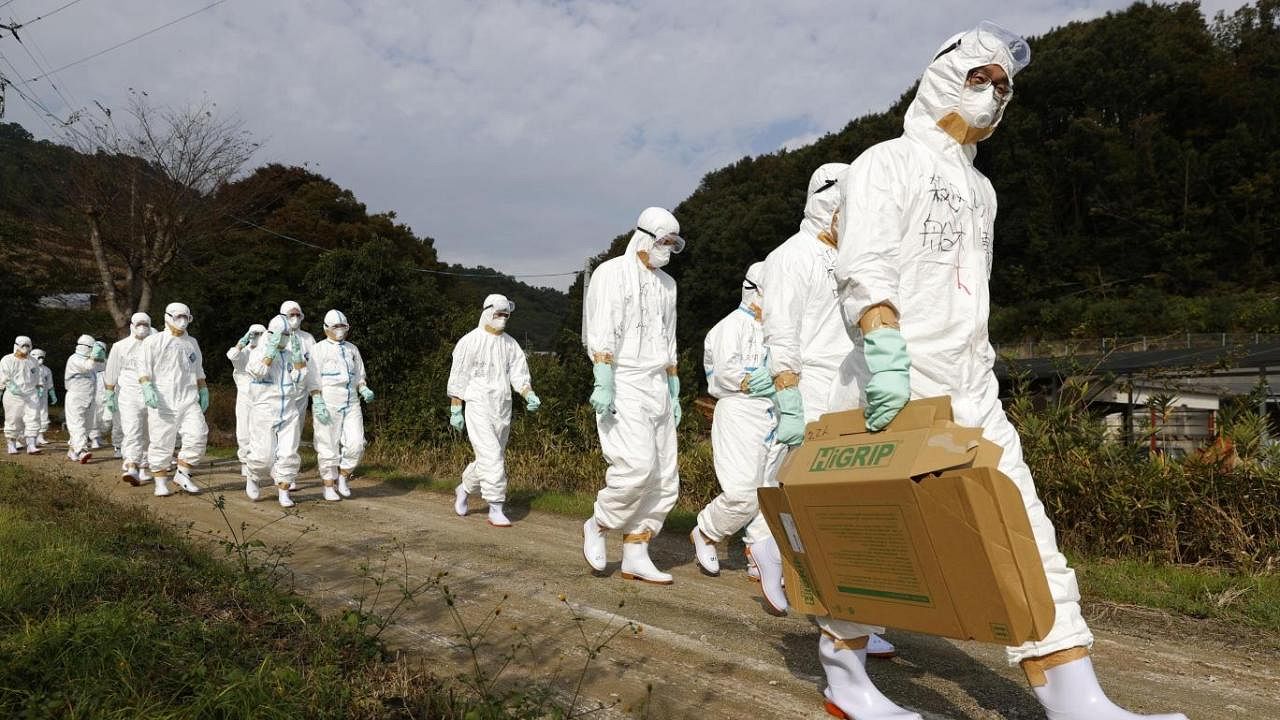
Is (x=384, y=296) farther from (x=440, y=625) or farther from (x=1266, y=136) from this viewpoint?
(x=1266, y=136)

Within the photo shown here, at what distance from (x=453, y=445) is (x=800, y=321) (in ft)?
30.8

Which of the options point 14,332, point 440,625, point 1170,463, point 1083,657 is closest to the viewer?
point 1083,657

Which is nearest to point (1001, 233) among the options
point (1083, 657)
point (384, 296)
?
point (384, 296)

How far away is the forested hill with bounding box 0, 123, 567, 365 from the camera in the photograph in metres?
18.5

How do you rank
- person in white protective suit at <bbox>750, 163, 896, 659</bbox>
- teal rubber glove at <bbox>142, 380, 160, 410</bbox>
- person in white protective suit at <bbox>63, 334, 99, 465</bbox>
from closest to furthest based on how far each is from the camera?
person in white protective suit at <bbox>750, 163, 896, 659</bbox>
teal rubber glove at <bbox>142, 380, 160, 410</bbox>
person in white protective suit at <bbox>63, 334, 99, 465</bbox>

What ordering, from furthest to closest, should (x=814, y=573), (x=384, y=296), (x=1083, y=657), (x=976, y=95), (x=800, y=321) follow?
(x=384, y=296) → (x=800, y=321) → (x=976, y=95) → (x=814, y=573) → (x=1083, y=657)

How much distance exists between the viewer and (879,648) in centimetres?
426

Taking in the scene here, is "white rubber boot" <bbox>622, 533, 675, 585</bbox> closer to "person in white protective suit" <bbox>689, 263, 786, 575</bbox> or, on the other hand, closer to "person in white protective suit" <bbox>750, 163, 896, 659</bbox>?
"person in white protective suit" <bbox>689, 263, 786, 575</bbox>

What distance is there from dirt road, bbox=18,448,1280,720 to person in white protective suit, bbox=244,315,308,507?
11.5 ft

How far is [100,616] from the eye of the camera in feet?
11.9

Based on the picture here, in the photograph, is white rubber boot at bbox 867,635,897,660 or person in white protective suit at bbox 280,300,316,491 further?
person in white protective suit at bbox 280,300,316,491

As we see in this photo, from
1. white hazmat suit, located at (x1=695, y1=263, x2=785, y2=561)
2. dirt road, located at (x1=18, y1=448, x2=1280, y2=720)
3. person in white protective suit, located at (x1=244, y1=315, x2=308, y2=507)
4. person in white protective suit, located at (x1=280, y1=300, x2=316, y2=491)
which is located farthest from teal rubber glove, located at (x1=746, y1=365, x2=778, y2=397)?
person in white protective suit, located at (x1=280, y1=300, x2=316, y2=491)

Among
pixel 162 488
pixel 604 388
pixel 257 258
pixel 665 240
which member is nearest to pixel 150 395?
pixel 162 488

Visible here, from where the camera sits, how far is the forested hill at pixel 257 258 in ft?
60.6
